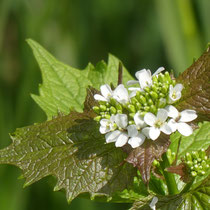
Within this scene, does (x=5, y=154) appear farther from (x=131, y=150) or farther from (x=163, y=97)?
(x=163, y=97)

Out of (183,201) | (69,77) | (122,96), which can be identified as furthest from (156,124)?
(69,77)

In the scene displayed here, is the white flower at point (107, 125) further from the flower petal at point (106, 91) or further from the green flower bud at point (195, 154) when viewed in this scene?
the green flower bud at point (195, 154)

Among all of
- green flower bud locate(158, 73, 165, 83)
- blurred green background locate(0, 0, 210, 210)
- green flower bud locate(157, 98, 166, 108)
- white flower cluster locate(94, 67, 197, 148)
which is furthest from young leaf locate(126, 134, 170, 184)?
blurred green background locate(0, 0, 210, 210)

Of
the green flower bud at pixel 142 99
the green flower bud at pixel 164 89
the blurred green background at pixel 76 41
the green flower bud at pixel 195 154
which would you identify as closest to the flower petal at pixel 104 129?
the green flower bud at pixel 142 99

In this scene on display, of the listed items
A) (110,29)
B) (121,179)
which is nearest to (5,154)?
(121,179)

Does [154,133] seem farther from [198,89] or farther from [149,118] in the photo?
[198,89]

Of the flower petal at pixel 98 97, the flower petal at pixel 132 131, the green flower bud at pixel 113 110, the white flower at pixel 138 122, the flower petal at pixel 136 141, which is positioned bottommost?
the flower petal at pixel 136 141

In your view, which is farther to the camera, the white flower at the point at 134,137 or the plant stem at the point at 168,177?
the plant stem at the point at 168,177
